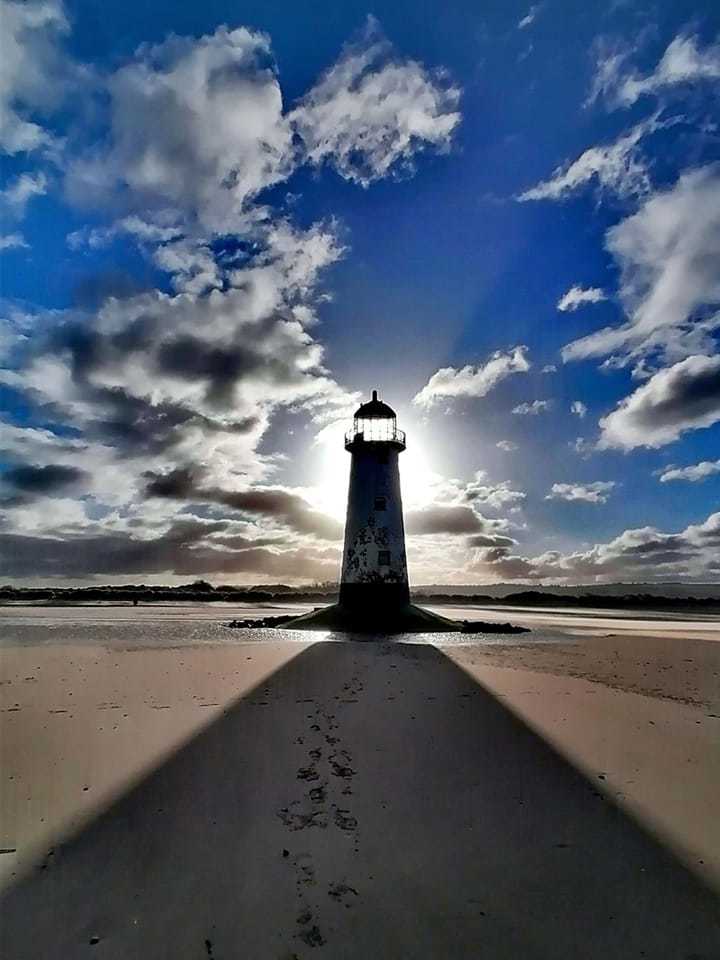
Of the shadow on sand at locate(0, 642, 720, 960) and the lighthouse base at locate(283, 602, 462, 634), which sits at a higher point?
the lighthouse base at locate(283, 602, 462, 634)

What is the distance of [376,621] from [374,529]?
12.2 feet

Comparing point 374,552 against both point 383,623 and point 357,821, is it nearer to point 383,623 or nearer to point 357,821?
point 383,623

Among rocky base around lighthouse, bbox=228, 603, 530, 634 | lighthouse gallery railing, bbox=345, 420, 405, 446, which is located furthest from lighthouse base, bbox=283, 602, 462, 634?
lighthouse gallery railing, bbox=345, 420, 405, 446

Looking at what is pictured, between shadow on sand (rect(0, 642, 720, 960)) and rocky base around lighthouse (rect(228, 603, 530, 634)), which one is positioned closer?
shadow on sand (rect(0, 642, 720, 960))

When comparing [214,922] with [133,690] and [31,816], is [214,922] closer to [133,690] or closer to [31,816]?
[31,816]

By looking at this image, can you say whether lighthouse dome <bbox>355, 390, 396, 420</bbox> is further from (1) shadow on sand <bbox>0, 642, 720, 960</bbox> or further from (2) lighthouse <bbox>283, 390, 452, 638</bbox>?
(1) shadow on sand <bbox>0, 642, 720, 960</bbox>

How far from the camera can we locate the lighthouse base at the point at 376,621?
2205cm

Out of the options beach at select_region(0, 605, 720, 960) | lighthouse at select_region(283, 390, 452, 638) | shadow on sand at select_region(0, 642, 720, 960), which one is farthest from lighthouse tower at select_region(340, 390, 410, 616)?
shadow on sand at select_region(0, 642, 720, 960)

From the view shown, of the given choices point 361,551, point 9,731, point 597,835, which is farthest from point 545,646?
point 9,731

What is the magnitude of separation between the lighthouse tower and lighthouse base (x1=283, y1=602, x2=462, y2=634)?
0.10 m

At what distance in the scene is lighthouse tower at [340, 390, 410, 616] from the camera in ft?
72.6

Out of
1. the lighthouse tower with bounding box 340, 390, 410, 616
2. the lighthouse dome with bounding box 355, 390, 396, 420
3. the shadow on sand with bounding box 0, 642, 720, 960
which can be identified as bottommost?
the shadow on sand with bounding box 0, 642, 720, 960

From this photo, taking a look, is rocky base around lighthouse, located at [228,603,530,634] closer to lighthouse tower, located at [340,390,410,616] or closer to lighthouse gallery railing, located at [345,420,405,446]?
lighthouse tower, located at [340,390,410,616]

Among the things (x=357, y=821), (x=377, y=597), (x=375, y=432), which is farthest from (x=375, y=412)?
(x=357, y=821)
